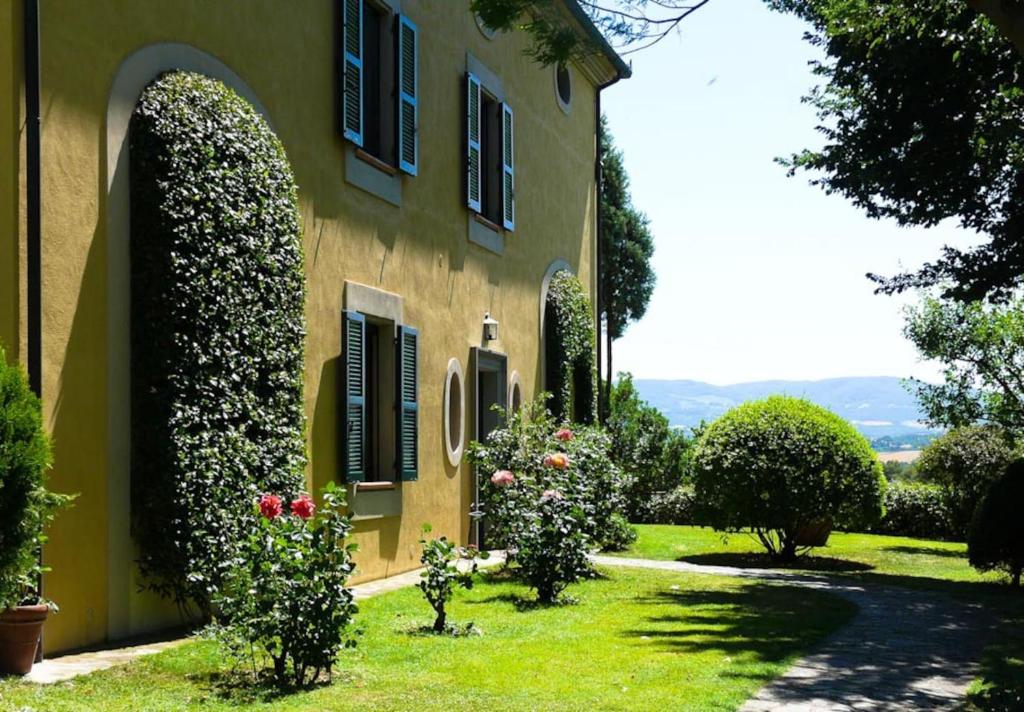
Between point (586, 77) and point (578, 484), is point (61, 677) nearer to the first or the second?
point (578, 484)

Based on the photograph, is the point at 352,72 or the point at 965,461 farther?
the point at 965,461

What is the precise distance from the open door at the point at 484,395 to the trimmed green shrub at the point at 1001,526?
613 cm

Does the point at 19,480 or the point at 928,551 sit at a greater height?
the point at 19,480

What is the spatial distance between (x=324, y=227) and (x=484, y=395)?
5746 millimetres

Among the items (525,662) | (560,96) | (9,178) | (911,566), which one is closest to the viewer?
(9,178)

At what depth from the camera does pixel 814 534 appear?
1847 centimetres

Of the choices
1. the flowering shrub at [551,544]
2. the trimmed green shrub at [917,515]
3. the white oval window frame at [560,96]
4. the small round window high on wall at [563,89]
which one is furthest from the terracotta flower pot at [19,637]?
the trimmed green shrub at [917,515]

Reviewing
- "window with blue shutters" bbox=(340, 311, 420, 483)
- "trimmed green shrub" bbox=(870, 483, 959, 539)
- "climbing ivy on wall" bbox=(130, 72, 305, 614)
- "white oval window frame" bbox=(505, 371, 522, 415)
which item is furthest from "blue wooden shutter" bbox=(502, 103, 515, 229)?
"trimmed green shrub" bbox=(870, 483, 959, 539)

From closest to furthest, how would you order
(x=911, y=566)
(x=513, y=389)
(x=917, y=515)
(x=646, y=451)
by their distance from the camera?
(x=513, y=389)
(x=911, y=566)
(x=917, y=515)
(x=646, y=451)

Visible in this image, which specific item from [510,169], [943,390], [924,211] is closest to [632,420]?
[943,390]

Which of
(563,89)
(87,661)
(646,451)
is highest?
(563,89)

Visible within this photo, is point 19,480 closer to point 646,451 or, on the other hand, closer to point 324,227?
point 324,227

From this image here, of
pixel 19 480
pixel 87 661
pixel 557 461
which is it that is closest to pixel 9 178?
pixel 19 480

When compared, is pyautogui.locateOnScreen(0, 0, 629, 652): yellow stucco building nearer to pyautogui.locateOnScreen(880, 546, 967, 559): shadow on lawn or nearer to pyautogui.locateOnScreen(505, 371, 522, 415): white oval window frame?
pyautogui.locateOnScreen(505, 371, 522, 415): white oval window frame
